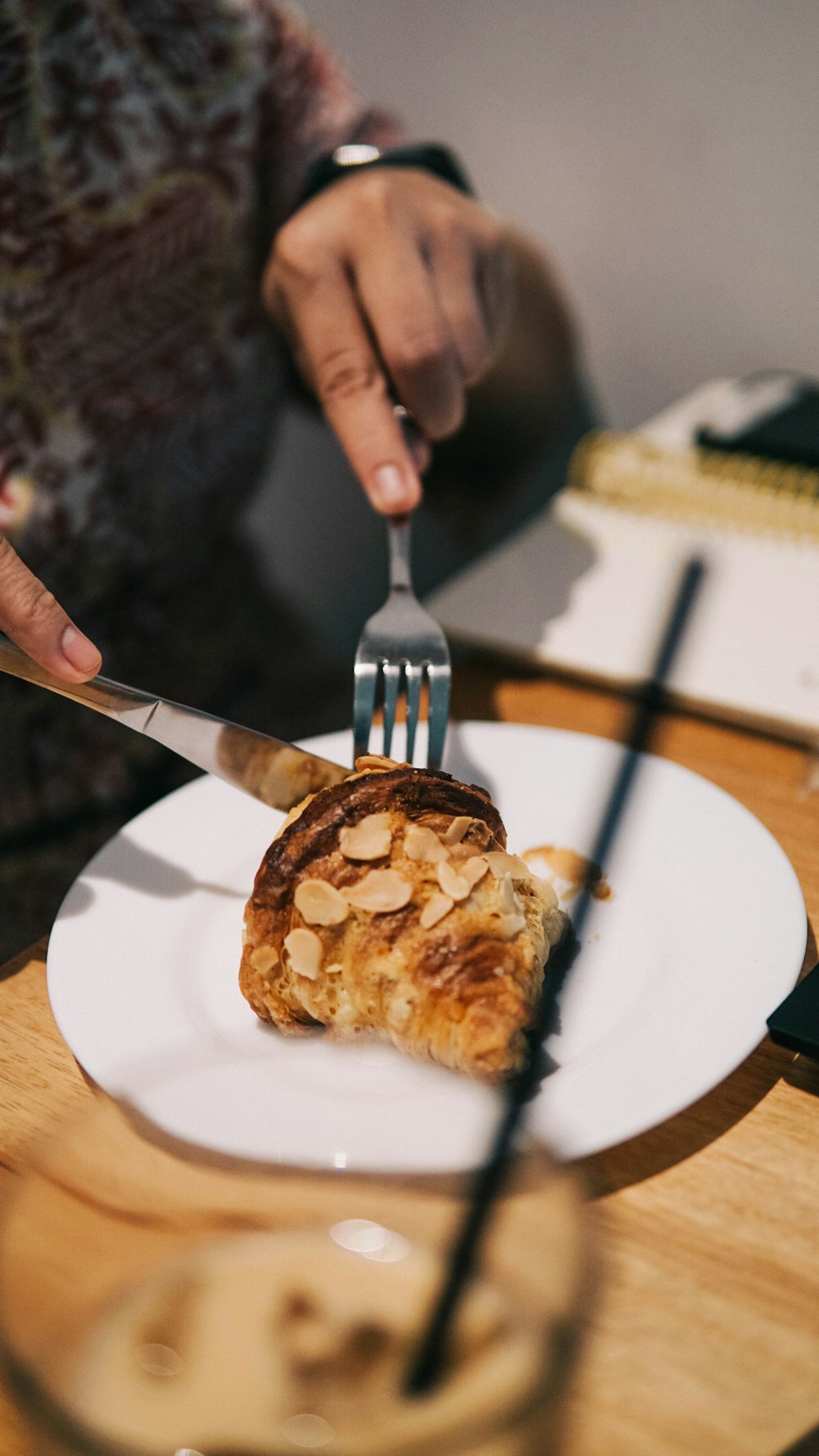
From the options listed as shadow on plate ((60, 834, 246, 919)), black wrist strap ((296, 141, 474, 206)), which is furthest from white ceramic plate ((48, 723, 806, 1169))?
black wrist strap ((296, 141, 474, 206))

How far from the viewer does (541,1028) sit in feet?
2.08

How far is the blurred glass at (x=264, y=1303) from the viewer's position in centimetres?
24

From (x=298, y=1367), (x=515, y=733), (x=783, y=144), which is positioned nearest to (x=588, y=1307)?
(x=298, y=1367)

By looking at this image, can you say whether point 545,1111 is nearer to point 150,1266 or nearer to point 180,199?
point 150,1266

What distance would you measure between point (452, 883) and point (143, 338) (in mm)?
945

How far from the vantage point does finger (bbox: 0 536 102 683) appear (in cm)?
71

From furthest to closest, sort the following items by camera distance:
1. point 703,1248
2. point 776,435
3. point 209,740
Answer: point 776,435 < point 209,740 < point 703,1248

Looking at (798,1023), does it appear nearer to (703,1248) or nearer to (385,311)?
(703,1248)

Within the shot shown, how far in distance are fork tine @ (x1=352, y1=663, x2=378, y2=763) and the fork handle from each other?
118 millimetres

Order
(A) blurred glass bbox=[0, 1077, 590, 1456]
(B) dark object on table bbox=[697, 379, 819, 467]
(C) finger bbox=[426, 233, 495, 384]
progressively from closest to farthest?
(A) blurred glass bbox=[0, 1077, 590, 1456], (C) finger bbox=[426, 233, 495, 384], (B) dark object on table bbox=[697, 379, 819, 467]

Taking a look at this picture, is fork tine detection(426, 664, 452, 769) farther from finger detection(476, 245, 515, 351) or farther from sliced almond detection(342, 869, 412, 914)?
finger detection(476, 245, 515, 351)

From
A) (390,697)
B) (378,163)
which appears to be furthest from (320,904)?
(378,163)

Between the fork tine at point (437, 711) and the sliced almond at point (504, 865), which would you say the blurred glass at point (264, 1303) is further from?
the fork tine at point (437, 711)

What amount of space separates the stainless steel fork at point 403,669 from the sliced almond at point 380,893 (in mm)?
191
